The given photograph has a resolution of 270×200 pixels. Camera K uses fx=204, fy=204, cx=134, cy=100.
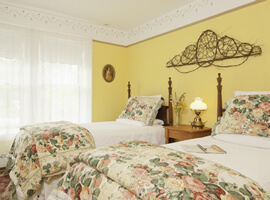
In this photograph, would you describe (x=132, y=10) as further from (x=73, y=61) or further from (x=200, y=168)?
(x=200, y=168)

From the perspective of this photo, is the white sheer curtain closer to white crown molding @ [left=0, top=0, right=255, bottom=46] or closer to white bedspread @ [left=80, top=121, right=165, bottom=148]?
white crown molding @ [left=0, top=0, right=255, bottom=46]

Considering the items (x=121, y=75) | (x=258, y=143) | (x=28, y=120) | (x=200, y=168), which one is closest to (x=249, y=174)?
(x=200, y=168)

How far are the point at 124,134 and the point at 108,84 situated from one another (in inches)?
76.9

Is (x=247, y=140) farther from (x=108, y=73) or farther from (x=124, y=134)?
(x=108, y=73)

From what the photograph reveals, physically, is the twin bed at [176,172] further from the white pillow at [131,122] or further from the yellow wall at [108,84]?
the yellow wall at [108,84]

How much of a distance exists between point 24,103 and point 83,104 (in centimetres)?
103

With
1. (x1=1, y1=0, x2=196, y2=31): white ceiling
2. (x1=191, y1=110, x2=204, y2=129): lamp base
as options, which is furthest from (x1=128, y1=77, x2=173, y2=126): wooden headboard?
(x1=1, y1=0, x2=196, y2=31): white ceiling

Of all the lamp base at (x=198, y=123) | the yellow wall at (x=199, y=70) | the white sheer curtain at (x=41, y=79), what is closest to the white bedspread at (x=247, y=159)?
the lamp base at (x=198, y=123)

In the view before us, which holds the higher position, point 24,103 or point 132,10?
point 132,10

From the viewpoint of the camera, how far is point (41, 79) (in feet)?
11.5

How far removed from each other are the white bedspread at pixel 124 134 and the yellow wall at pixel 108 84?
140 centimetres

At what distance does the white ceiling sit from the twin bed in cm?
221

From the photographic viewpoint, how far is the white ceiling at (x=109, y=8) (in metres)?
3.13

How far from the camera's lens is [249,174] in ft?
3.80
